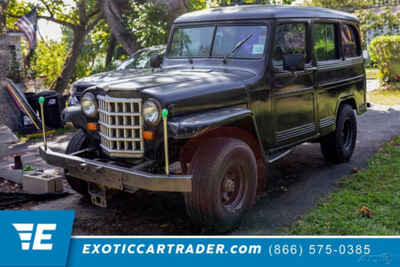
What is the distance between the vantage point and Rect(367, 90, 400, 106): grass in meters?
13.1

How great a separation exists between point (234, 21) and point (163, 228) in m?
2.48

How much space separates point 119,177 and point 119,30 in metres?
9.95

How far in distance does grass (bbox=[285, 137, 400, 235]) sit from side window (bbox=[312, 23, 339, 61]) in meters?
1.66

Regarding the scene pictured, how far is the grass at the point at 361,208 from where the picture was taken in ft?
14.2

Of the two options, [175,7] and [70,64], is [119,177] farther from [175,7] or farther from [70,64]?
[70,64]

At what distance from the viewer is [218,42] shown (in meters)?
5.38

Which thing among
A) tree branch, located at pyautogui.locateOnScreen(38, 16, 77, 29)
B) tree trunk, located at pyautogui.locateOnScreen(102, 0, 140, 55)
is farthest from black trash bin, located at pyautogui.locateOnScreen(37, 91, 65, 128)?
tree branch, located at pyautogui.locateOnScreen(38, 16, 77, 29)

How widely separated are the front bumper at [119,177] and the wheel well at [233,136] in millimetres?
538

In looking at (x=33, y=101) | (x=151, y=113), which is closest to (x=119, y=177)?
(x=151, y=113)

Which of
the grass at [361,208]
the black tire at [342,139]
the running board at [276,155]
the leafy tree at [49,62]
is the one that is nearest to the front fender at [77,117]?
the running board at [276,155]

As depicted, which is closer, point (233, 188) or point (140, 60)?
point (233, 188)

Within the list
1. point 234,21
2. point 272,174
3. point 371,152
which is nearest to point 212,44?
point 234,21

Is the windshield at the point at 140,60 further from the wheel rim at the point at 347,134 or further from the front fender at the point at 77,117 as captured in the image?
the front fender at the point at 77,117

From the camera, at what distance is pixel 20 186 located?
6070mm
